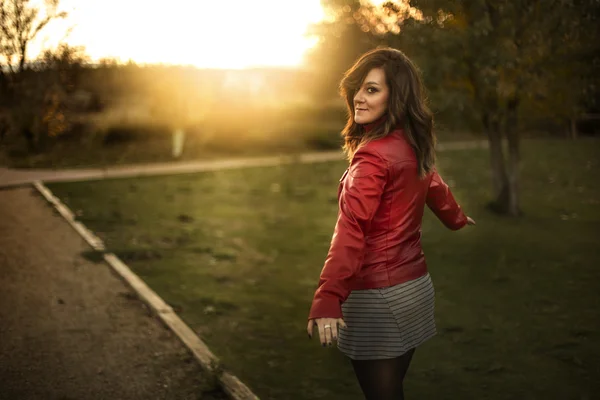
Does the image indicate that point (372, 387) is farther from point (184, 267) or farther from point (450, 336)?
point (184, 267)

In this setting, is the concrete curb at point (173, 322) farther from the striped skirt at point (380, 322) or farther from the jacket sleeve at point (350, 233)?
the jacket sleeve at point (350, 233)

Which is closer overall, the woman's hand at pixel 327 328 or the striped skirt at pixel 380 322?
the woman's hand at pixel 327 328

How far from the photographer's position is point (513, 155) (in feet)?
34.1

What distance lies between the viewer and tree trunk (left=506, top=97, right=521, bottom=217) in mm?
10098

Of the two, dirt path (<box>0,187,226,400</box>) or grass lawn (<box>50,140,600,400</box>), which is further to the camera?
grass lawn (<box>50,140,600,400</box>)

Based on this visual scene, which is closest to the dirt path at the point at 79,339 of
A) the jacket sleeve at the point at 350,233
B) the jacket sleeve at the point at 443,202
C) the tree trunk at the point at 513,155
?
the jacket sleeve at the point at 443,202

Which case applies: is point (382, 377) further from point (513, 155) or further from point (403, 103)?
point (513, 155)

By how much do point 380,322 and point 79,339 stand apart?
3530mm

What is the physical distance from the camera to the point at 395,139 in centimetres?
256

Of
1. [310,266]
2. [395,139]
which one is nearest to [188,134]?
[310,266]

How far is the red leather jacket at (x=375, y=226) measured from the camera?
2359 mm

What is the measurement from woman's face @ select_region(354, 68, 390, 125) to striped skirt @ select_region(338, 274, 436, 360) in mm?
695

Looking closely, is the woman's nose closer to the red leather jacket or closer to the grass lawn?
the red leather jacket

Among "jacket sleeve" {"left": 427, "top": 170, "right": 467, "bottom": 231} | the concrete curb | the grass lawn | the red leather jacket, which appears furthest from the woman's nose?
the grass lawn
